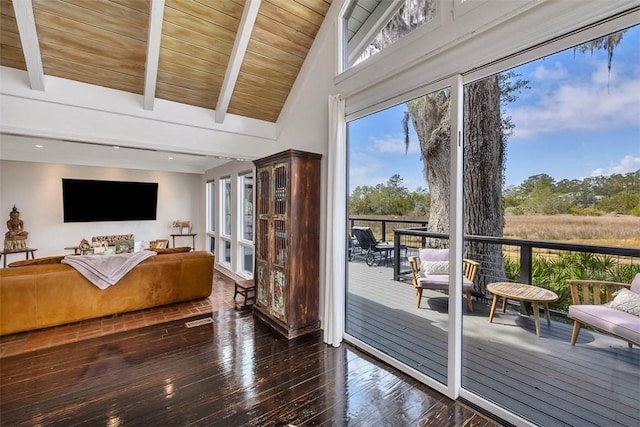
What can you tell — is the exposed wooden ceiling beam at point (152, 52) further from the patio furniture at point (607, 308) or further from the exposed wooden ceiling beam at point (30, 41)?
the patio furniture at point (607, 308)

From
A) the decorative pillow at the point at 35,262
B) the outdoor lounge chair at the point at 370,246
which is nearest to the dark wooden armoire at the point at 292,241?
the outdoor lounge chair at the point at 370,246

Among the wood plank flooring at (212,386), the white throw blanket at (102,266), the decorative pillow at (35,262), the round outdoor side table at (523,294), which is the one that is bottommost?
the wood plank flooring at (212,386)

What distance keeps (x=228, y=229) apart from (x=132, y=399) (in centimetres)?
444

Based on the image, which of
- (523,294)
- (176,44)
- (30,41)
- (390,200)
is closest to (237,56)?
(176,44)

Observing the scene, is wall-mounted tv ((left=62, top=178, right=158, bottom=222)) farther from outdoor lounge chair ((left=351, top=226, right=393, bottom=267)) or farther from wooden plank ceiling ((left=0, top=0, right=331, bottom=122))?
outdoor lounge chair ((left=351, top=226, right=393, bottom=267))

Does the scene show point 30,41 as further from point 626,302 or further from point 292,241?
point 626,302

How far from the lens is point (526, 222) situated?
193cm

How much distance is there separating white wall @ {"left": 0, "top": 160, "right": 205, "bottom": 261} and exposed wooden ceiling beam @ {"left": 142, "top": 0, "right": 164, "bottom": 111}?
4484 millimetres

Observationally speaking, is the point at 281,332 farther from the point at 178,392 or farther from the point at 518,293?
the point at 518,293

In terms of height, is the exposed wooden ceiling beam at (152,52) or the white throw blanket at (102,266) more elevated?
the exposed wooden ceiling beam at (152,52)

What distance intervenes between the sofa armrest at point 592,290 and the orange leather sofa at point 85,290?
4292 millimetres

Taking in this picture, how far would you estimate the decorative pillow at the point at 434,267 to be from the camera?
2.40 meters

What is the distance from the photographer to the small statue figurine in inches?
226

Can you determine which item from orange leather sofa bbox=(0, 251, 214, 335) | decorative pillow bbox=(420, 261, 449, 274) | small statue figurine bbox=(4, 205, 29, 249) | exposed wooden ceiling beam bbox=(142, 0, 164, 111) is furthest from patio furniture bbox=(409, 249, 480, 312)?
small statue figurine bbox=(4, 205, 29, 249)
